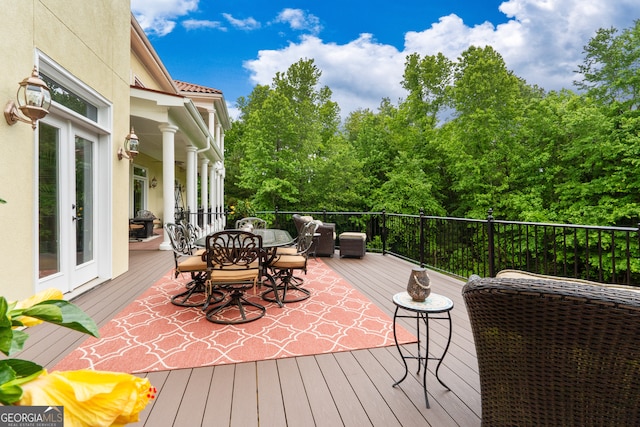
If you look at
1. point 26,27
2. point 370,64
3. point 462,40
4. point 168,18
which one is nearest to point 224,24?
point 168,18

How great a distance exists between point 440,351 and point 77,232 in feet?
14.2

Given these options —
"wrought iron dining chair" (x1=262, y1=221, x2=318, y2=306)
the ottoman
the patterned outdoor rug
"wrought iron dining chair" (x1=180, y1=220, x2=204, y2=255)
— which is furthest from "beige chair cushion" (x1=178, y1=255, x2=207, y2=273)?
A: the ottoman

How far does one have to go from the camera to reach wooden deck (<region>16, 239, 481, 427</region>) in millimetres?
1762

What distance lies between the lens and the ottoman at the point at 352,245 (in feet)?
21.0

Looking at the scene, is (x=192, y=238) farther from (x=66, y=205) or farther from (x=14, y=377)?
(x=14, y=377)

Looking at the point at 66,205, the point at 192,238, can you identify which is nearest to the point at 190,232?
Answer: the point at 192,238

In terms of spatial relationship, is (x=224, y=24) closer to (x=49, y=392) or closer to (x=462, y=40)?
(x=462, y=40)

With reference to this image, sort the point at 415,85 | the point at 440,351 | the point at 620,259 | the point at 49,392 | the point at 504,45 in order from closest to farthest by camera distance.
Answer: the point at 49,392 < the point at 440,351 < the point at 620,259 < the point at 504,45 < the point at 415,85

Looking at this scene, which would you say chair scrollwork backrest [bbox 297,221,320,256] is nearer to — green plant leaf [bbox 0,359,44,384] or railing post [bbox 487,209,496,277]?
railing post [bbox 487,209,496,277]

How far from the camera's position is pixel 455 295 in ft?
13.3

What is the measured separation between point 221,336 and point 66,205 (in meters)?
2.55

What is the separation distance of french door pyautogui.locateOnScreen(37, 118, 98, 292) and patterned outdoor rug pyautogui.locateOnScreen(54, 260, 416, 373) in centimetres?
92

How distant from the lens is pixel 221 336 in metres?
2.79

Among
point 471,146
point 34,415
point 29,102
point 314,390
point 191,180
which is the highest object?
point 471,146
